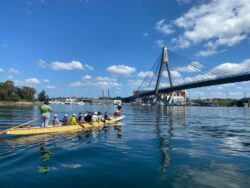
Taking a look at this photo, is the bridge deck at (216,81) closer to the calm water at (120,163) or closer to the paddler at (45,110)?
the calm water at (120,163)


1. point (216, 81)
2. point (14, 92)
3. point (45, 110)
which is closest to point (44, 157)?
point (45, 110)

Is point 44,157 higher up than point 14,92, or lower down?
lower down

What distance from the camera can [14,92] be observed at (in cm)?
15800

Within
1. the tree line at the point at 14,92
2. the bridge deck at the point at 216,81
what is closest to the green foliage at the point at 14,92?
the tree line at the point at 14,92

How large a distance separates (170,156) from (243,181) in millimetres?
4202

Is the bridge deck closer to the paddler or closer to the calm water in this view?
the calm water

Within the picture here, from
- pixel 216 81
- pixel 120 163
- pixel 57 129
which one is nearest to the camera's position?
pixel 120 163

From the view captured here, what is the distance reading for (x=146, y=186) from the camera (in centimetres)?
916

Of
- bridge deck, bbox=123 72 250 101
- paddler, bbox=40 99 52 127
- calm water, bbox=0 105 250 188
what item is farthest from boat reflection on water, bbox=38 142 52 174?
bridge deck, bbox=123 72 250 101

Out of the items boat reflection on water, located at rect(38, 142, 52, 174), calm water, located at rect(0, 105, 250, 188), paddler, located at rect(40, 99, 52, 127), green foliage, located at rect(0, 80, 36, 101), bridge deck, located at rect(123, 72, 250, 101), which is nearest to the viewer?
calm water, located at rect(0, 105, 250, 188)

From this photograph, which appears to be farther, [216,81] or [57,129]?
[216,81]

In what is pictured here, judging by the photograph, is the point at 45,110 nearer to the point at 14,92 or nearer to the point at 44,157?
the point at 44,157

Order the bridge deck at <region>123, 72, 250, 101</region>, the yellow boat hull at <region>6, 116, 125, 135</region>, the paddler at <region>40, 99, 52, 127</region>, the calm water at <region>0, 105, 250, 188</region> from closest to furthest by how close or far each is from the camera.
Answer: the calm water at <region>0, 105, 250, 188</region> → the yellow boat hull at <region>6, 116, 125, 135</region> → the paddler at <region>40, 99, 52, 127</region> → the bridge deck at <region>123, 72, 250, 101</region>

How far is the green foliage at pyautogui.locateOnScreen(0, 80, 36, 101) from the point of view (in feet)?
474
